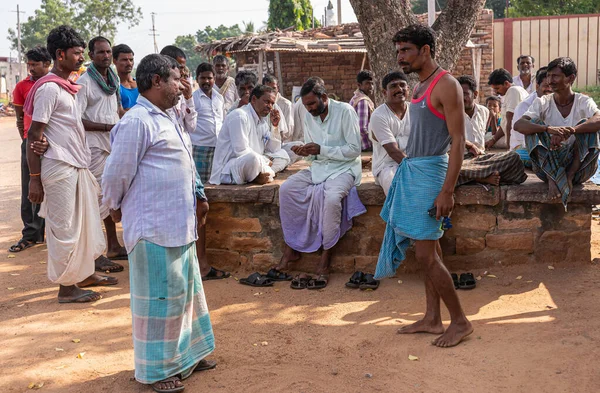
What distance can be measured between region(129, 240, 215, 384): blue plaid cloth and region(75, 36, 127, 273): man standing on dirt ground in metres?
2.43

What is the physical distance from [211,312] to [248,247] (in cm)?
111

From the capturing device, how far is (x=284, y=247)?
5645 millimetres

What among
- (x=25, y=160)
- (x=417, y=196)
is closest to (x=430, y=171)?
(x=417, y=196)

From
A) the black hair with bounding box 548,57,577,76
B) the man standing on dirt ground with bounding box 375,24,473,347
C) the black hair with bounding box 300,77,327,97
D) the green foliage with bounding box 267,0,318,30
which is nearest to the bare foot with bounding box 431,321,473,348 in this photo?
the man standing on dirt ground with bounding box 375,24,473,347

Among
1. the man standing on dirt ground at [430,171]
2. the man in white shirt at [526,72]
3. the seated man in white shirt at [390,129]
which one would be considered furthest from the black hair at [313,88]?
the man in white shirt at [526,72]

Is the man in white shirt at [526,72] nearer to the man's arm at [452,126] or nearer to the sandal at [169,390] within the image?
the man's arm at [452,126]

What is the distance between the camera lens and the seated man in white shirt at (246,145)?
18.9 feet

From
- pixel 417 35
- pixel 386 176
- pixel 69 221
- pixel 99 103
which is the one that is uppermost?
pixel 417 35

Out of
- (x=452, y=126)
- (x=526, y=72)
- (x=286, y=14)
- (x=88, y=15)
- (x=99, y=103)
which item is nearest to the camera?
(x=452, y=126)

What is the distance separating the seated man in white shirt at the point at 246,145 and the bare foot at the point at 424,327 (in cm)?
218

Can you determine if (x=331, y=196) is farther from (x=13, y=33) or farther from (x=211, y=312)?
(x=13, y=33)

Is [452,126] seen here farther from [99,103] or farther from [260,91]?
[99,103]

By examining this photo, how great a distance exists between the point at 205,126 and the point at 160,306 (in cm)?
361

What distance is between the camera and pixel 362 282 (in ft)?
17.0
